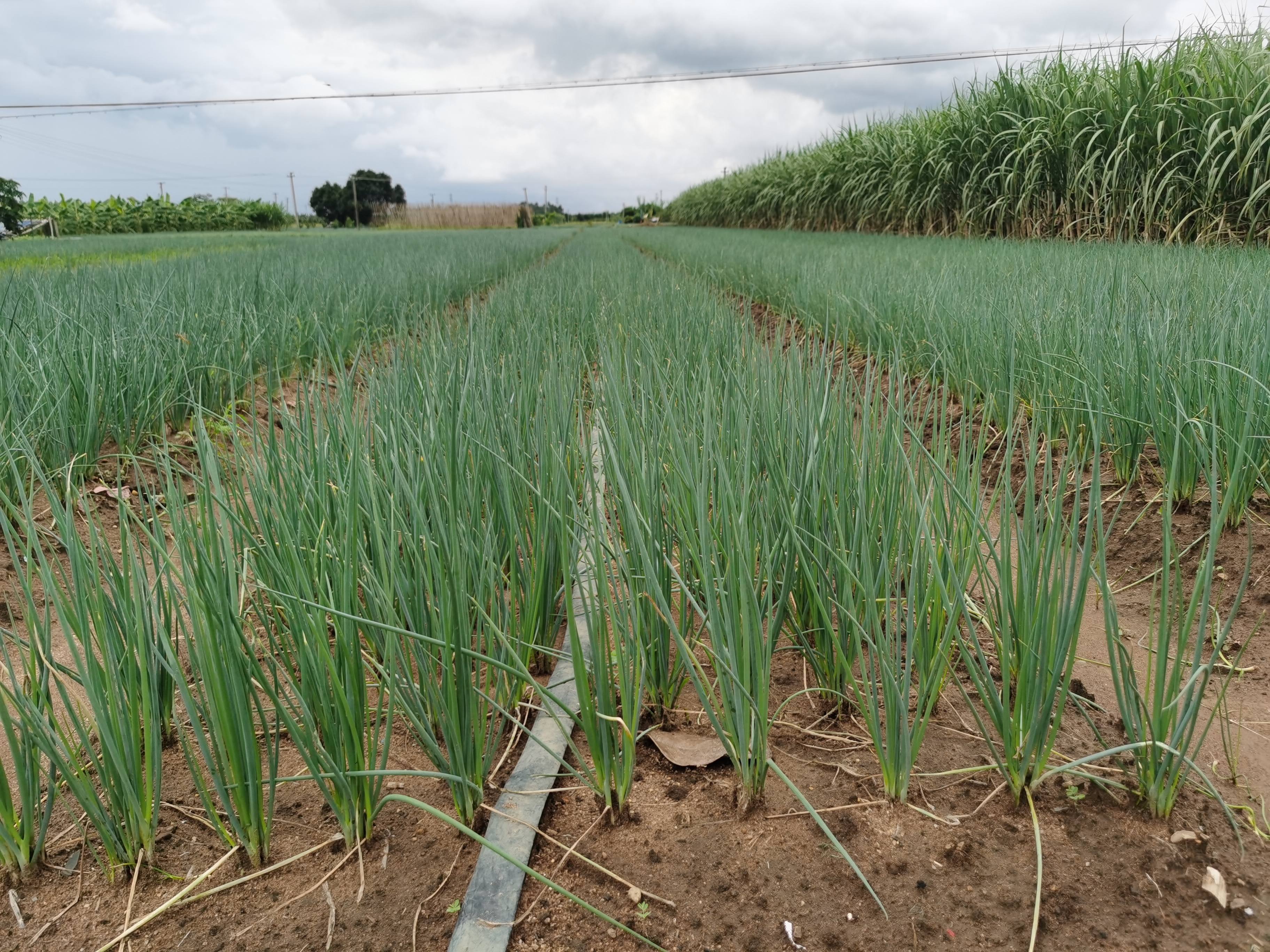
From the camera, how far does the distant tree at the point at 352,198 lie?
166 feet

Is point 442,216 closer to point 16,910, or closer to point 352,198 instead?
point 352,198

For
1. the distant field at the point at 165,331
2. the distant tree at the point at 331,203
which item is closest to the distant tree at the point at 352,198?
the distant tree at the point at 331,203

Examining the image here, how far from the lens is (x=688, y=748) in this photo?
1.23 m

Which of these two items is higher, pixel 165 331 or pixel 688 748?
pixel 165 331

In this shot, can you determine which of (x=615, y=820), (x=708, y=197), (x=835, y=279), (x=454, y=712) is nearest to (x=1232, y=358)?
(x=615, y=820)

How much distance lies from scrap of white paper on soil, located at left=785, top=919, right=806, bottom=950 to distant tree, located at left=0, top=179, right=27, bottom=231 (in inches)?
905

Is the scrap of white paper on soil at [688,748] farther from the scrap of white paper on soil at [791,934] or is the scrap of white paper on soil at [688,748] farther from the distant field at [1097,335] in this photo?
the distant field at [1097,335]

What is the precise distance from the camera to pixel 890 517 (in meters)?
1.24

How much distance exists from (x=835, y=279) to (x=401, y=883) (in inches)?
149

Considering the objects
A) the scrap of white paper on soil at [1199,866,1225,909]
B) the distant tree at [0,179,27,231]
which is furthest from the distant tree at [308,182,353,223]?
the scrap of white paper on soil at [1199,866,1225,909]

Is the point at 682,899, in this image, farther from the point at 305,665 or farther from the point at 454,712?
the point at 305,665

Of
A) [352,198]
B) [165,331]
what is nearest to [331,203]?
[352,198]

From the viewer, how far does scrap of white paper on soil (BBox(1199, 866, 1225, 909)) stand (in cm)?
88

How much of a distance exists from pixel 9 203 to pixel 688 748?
923 inches
